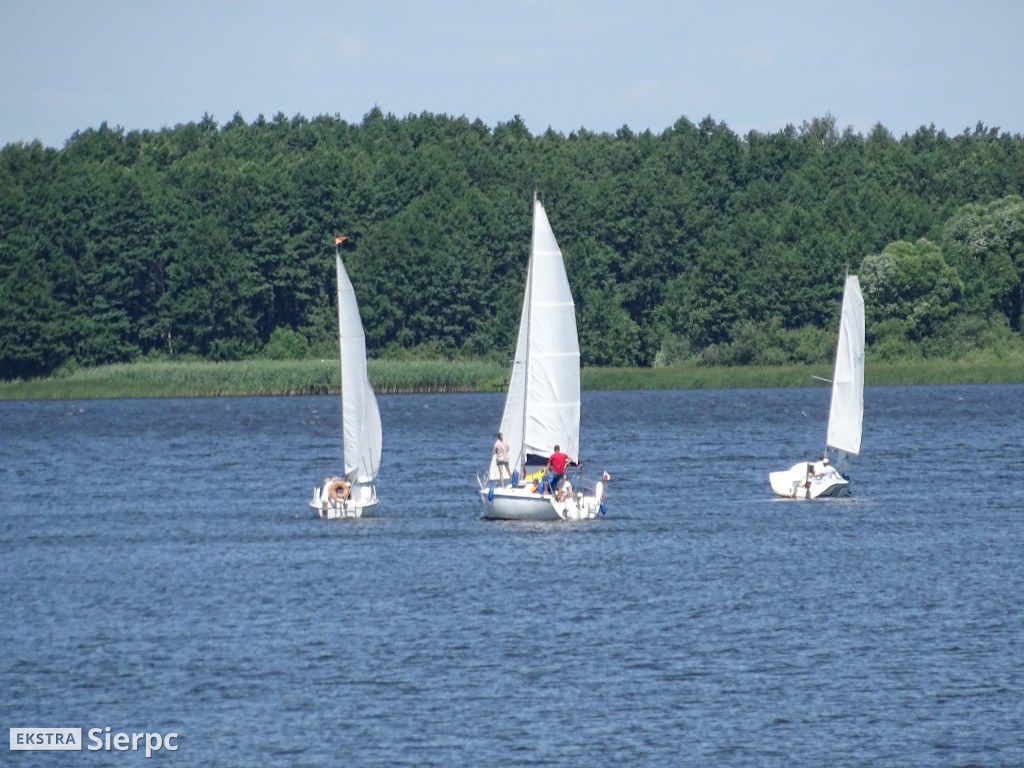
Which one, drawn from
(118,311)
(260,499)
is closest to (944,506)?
(260,499)

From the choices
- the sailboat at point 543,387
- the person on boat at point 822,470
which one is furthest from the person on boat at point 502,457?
the person on boat at point 822,470

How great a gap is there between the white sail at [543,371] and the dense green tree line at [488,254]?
87.9 m

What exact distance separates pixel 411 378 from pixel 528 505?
7726 cm

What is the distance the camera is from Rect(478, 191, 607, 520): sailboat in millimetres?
47438

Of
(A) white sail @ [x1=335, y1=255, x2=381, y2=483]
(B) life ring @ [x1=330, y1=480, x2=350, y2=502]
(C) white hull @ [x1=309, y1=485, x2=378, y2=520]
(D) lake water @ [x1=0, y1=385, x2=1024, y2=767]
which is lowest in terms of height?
(D) lake water @ [x1=0, y1=385, x2=1024, y2=767]

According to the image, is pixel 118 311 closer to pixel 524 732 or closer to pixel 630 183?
pixel 630 183

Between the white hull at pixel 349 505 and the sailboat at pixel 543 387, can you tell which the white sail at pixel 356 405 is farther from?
the sailboat at pixel 543 387

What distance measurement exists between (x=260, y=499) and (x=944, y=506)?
20.6 m

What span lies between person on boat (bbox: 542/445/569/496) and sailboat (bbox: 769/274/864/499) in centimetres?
953

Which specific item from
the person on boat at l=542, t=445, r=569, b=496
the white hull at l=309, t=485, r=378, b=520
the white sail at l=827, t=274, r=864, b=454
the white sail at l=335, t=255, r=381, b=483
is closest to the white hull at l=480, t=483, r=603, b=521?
the person on boat at l=542, t=445, r=569, b=496

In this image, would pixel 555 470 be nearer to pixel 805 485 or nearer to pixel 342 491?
pixel 342 491

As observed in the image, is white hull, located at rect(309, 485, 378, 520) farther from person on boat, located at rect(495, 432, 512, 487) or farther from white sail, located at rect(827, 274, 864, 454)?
white sail, located at rect(827, 274, 864, 454)

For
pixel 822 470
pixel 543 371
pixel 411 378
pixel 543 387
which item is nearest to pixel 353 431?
pixel 543 387

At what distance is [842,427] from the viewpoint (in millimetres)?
55750
